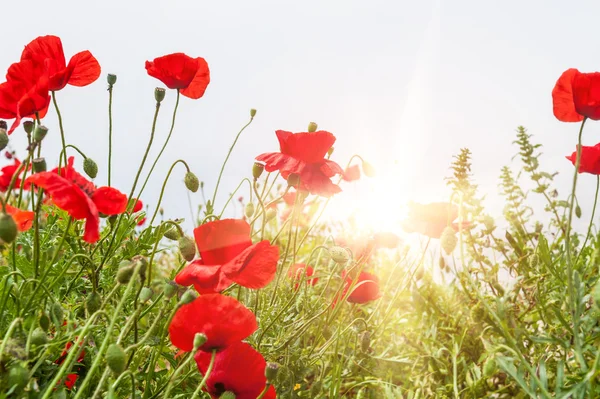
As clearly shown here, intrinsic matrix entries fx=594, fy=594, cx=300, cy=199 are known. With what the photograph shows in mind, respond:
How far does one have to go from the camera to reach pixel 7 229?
1.08 meters

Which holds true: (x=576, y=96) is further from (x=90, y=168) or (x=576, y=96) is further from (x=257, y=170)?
(x=90, y=168)

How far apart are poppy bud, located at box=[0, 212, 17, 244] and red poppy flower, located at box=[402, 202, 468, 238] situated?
137 centimetres

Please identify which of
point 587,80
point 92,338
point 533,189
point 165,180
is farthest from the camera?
point 533,189

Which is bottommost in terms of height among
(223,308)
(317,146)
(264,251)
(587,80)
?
(223,308)

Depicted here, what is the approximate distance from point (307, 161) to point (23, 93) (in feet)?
2.64

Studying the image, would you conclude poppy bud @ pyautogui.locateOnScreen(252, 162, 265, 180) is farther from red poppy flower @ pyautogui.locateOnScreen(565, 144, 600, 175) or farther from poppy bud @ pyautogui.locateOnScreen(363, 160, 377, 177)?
red poppy flower @ pyautogui.locateOnScreen(565, 144, 600, 175)

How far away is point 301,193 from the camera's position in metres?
1.97

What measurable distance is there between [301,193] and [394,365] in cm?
86

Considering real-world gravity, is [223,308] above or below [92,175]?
below

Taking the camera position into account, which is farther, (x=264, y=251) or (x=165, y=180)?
(x=165, y=180)

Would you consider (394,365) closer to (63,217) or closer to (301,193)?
(301,193)

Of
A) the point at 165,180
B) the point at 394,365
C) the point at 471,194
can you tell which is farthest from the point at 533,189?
the point at 165,180

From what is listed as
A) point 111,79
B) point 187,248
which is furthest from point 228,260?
point 111,79

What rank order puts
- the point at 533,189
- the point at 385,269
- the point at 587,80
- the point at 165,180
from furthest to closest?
the point at 385,269 < the point at 533,189 < the point at 165,180 < the point at 587,80
